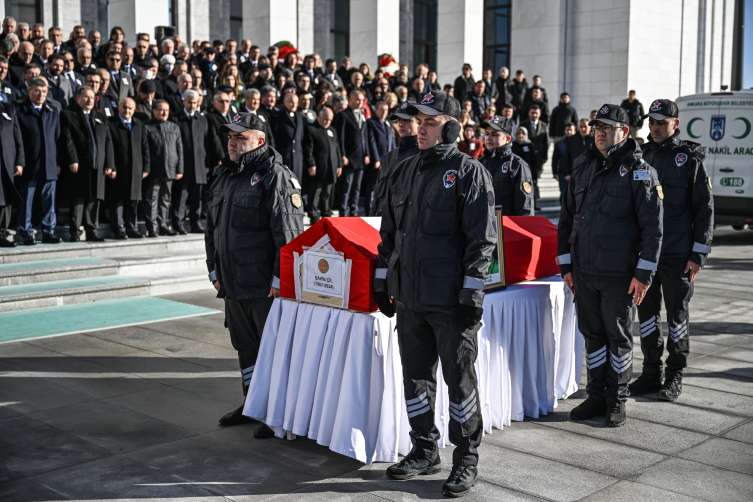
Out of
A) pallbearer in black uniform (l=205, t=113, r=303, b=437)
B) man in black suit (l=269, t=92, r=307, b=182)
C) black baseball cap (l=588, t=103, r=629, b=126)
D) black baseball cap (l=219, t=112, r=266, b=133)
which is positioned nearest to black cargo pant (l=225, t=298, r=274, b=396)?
pallbearer in black uniform (l=205, t=113, r=303, b=437)

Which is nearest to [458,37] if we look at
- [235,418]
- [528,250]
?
[528,250]

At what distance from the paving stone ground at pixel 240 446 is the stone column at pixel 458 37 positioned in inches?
802

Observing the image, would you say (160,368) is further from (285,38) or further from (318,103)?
(285,38)

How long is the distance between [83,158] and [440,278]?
8221 millimetres

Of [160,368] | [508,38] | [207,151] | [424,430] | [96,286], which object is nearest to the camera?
[424,430]

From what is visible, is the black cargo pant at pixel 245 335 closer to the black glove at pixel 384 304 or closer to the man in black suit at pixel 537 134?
the black glove at pixel 384 304

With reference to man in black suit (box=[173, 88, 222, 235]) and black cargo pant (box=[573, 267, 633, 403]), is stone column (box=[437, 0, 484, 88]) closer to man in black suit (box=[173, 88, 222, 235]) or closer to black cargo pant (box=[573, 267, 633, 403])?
man in black suit (box=[173, 88, 222, 235])

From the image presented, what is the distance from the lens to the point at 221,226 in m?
5.77

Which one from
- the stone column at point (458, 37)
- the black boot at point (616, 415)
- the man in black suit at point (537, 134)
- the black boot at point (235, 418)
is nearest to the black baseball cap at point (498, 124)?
the black boot at point (616, 415)

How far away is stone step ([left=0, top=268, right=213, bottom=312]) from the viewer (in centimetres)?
954

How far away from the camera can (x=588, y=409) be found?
5.98 m

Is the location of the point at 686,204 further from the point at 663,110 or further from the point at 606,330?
the point at 606,330

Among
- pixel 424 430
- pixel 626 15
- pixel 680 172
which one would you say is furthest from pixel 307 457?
pixel 626 15

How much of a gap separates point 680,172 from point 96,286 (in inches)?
273
